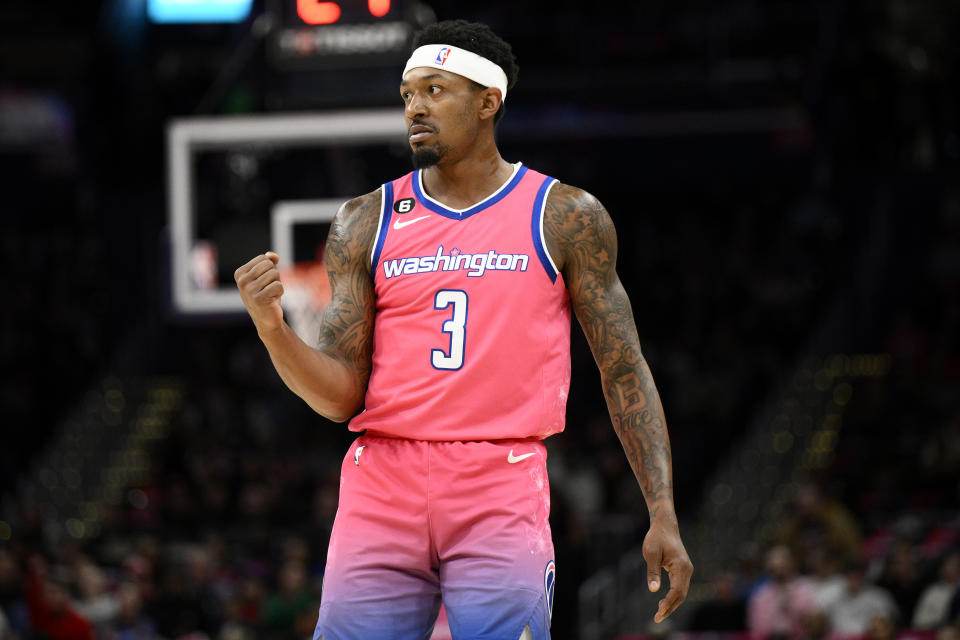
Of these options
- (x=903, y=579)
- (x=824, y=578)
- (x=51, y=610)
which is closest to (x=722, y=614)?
(x=824, y=578)

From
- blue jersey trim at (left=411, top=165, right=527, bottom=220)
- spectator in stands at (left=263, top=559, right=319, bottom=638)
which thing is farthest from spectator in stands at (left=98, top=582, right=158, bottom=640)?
blue jersey trim at (left=411, top=165, right=527, bottom=220)

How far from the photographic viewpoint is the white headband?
4172 millimetres

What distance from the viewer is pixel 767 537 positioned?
1498cm

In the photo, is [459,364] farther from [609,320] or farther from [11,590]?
[11,590]

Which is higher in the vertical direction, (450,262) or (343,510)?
(450,262)

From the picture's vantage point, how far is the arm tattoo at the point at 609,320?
13.6ft

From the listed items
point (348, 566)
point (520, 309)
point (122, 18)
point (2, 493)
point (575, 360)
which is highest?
point (122, 18)

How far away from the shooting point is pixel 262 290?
3736 mm

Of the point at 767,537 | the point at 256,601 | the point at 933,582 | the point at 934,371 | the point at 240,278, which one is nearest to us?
the point at 240,278

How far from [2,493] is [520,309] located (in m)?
15.2

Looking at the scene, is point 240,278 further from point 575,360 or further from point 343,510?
point 575,360

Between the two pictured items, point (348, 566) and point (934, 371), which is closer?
point (348, 566)

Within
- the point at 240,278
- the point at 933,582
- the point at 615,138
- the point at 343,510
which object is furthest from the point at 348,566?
the point at 615,138

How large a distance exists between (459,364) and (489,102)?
84 cm
